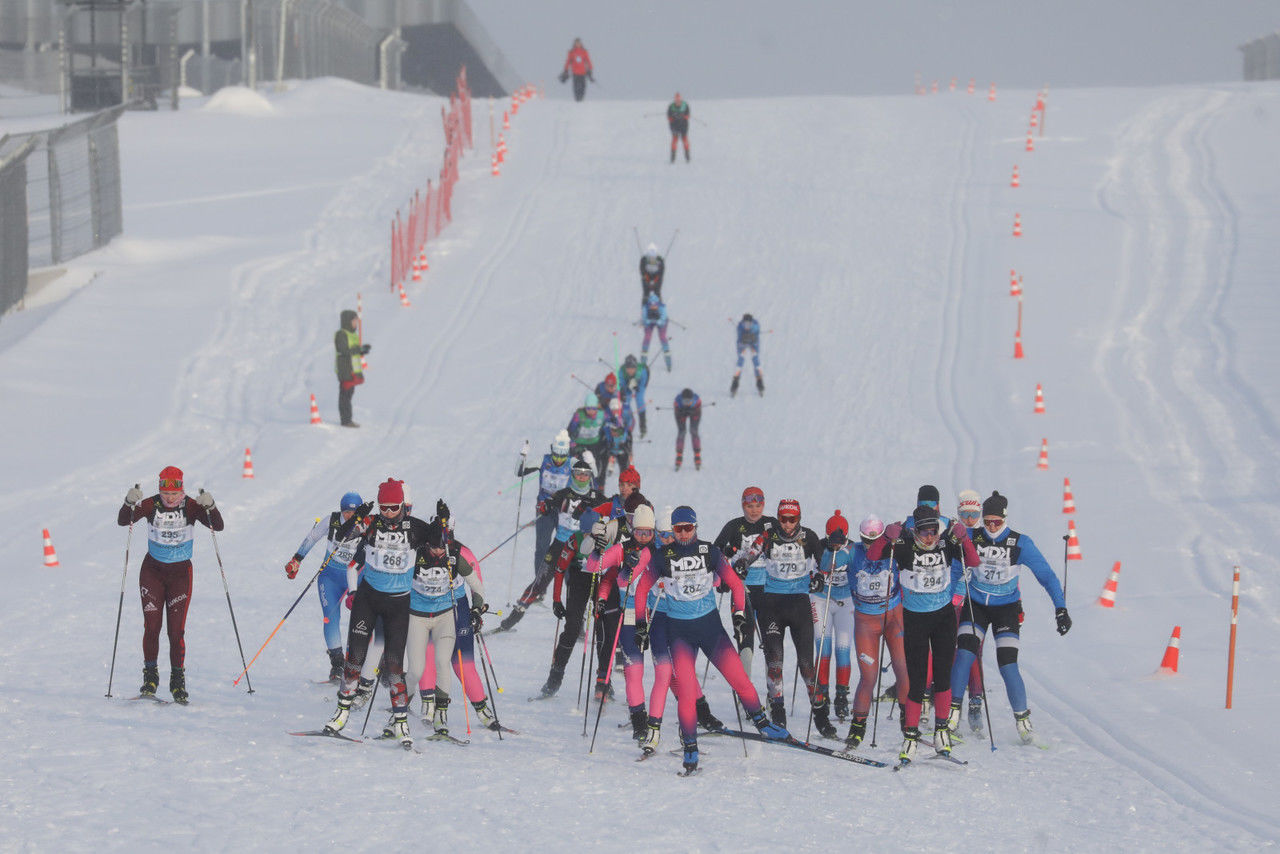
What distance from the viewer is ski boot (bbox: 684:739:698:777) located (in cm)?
915

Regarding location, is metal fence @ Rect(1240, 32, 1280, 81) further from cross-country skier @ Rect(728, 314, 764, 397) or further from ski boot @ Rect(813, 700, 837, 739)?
ski boot @ Rect(813, 700, 837, 739)

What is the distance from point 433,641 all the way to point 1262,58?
156 ft

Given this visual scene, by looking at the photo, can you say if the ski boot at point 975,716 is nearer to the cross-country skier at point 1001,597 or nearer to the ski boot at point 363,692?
the cross-country skier at point 1001,597

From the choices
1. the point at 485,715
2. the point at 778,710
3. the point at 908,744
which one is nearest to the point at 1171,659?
the point at 908,744

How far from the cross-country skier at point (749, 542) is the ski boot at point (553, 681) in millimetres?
1501

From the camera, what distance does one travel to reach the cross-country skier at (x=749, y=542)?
33.3 feet

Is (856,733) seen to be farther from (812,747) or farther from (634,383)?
(634,383)

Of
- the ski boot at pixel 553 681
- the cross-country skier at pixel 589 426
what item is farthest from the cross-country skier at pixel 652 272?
the ski boot at pixel 553 681

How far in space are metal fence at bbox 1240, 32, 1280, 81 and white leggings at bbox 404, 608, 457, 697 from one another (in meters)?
45.1

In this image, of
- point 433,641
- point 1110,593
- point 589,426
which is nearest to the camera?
point 433,641

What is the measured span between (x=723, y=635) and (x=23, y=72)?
4013cm

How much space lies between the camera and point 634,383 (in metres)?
20.3

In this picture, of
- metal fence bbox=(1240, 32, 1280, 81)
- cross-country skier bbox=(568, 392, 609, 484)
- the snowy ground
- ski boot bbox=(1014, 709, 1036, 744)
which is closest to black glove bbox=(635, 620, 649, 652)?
the snowy ground

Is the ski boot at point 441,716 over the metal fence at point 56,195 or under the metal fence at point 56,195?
under
